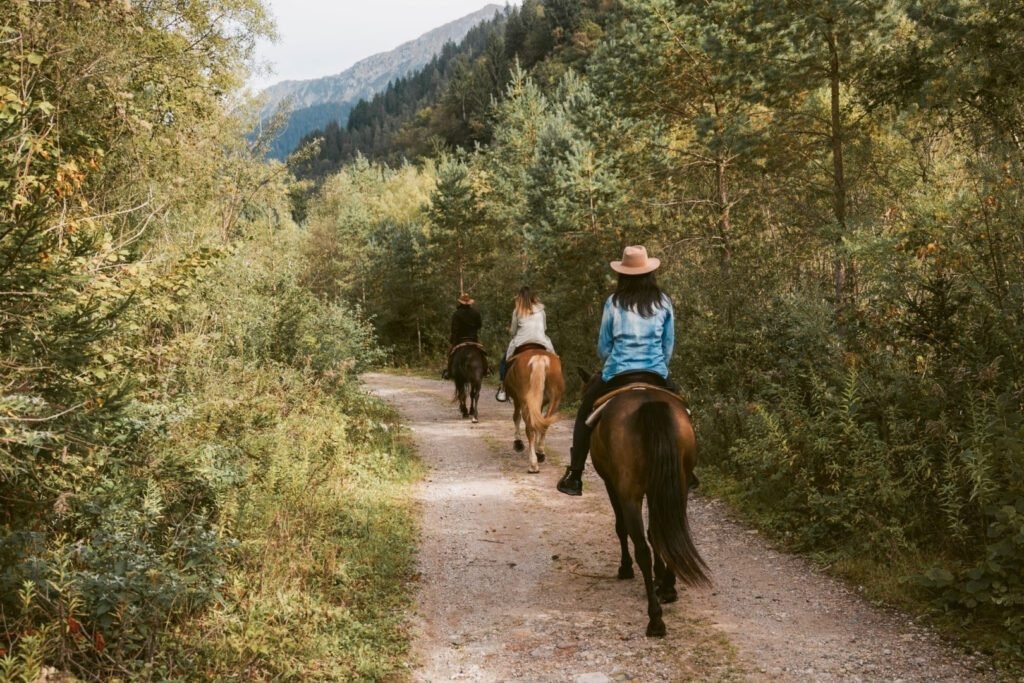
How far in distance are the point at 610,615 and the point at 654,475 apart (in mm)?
1306

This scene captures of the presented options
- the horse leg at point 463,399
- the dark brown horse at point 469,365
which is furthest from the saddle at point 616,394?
the horse leg at point 463,399

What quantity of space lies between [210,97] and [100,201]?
15.3ft

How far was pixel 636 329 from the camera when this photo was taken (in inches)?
246

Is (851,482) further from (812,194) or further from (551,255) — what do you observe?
(551,255)

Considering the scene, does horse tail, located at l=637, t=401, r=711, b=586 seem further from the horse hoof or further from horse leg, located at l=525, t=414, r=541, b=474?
horse leg, located at l=525, t=414, r=541, b=474

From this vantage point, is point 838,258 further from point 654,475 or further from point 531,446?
point 654,475

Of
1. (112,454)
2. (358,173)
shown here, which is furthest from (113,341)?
(358,173)

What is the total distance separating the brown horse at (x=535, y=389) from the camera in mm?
11141

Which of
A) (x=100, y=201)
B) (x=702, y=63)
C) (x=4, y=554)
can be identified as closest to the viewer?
(x=4, y=554)

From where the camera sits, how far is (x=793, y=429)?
8.23m

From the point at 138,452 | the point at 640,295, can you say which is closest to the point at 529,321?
the point at 640,295

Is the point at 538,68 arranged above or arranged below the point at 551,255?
above

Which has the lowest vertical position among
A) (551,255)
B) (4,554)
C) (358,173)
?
(4,554)

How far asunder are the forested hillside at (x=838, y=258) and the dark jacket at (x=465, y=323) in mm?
3898
